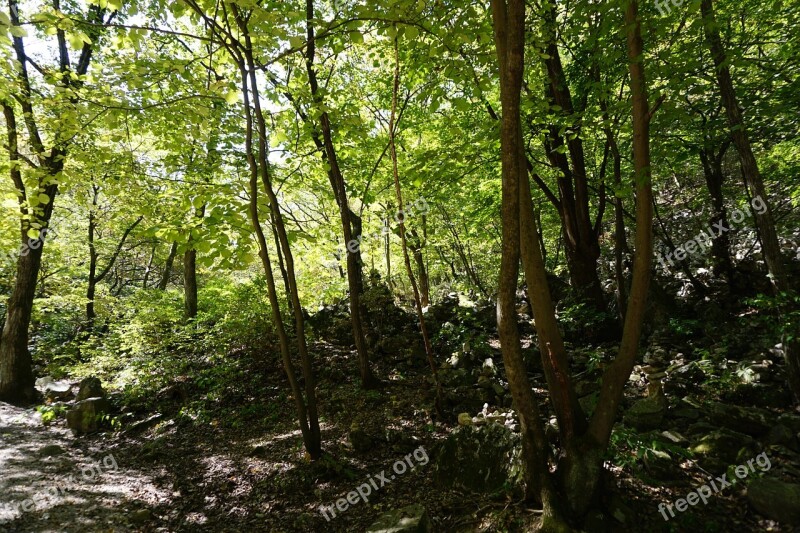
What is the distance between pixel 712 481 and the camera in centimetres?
359

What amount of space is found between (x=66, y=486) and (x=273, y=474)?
257 centimetres

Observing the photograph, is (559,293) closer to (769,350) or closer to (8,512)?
(769,350)

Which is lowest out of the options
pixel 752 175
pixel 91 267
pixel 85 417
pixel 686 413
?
pixel 686 413

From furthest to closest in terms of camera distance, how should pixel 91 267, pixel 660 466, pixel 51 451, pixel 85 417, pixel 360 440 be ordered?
1. pixel 91 267
2. pixel 85 417
3. pixel 51 451
4. pixel 360 440
5. pixel 660 466

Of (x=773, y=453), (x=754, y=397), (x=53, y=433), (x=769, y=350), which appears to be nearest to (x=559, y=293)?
(x=769, y=350)

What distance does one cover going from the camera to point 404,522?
330cm

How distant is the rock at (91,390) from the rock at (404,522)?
693cm

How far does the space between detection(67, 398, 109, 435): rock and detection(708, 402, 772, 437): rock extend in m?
9.33

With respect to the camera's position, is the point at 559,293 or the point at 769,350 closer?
the point at 769,350

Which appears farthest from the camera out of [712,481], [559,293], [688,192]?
[688,192]

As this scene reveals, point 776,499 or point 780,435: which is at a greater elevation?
point 780,435

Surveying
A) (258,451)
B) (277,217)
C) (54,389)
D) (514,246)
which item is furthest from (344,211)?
(54,389)

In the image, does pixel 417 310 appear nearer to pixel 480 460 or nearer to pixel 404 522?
pixel 480 460

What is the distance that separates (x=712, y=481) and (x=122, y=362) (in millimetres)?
9929
